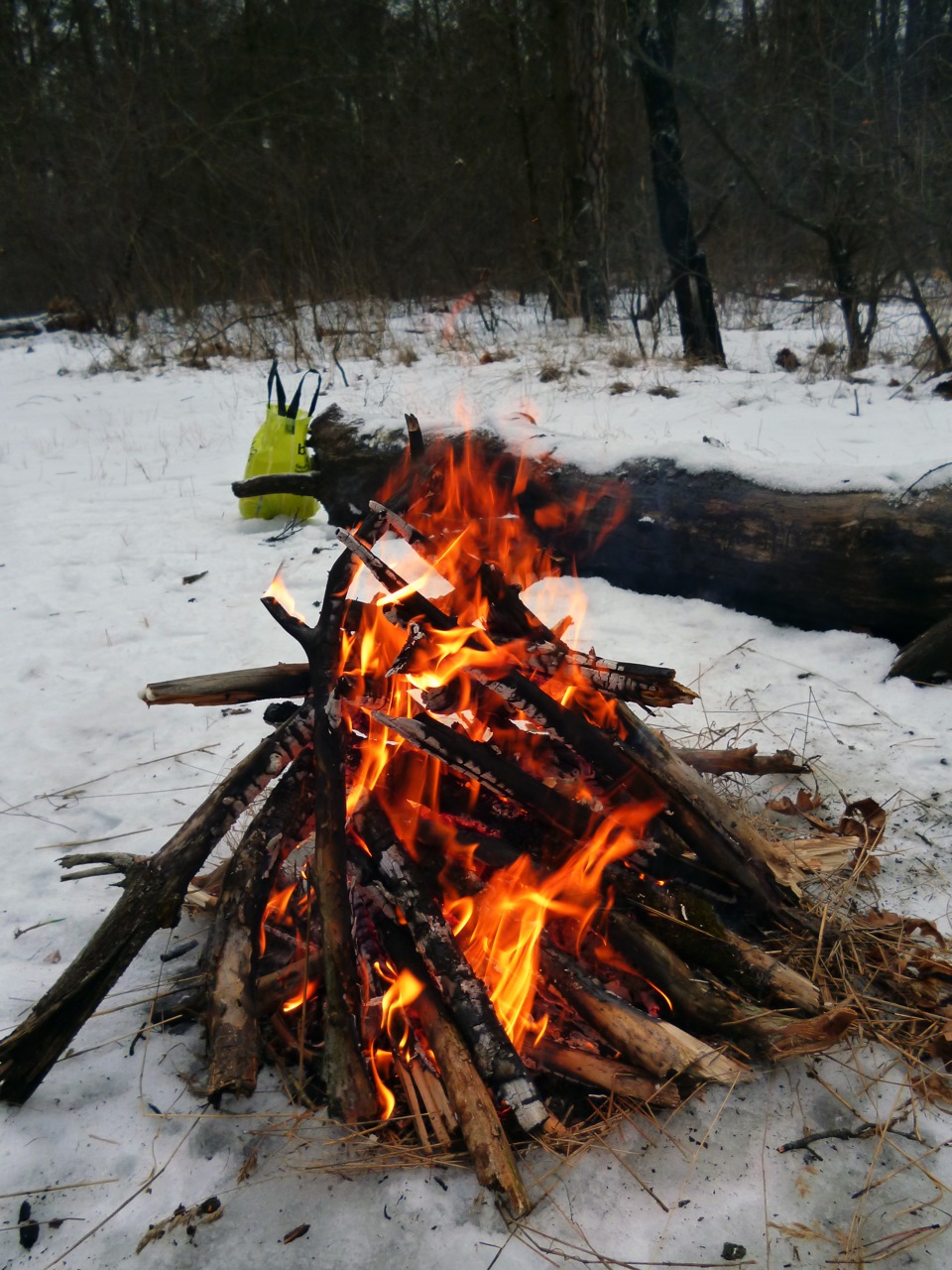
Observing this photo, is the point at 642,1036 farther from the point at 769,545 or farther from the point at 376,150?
the point at 376,150

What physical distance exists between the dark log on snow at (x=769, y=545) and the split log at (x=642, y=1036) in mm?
2070

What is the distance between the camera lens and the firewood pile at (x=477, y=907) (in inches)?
75.9

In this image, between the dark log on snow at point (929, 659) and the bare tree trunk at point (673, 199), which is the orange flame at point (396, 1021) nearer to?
the dark log on snow at point (929, 659)

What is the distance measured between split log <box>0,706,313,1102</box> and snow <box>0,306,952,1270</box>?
0.14 meters

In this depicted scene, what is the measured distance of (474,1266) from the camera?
63.1 inches

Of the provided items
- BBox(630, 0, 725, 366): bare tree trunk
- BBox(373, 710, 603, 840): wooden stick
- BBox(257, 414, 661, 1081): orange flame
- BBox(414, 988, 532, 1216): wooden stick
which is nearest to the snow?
BBox(414, 988, 532, 1216): wooden stick

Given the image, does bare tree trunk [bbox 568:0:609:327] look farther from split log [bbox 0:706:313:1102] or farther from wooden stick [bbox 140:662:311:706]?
split log [bbox 0:706:313:1102]

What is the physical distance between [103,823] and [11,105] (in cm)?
1814

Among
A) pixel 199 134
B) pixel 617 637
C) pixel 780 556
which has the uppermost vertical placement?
pixel 199 134

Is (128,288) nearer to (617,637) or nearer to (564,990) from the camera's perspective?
(617,637)

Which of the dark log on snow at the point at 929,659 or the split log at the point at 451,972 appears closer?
the split log at the point at 451,972

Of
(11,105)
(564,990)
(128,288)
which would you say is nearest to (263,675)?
(564,990)

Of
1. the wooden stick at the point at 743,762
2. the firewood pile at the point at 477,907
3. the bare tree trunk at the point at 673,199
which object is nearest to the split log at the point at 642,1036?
the firewood pile at the point at 477,907

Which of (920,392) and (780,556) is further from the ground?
(920,392)
